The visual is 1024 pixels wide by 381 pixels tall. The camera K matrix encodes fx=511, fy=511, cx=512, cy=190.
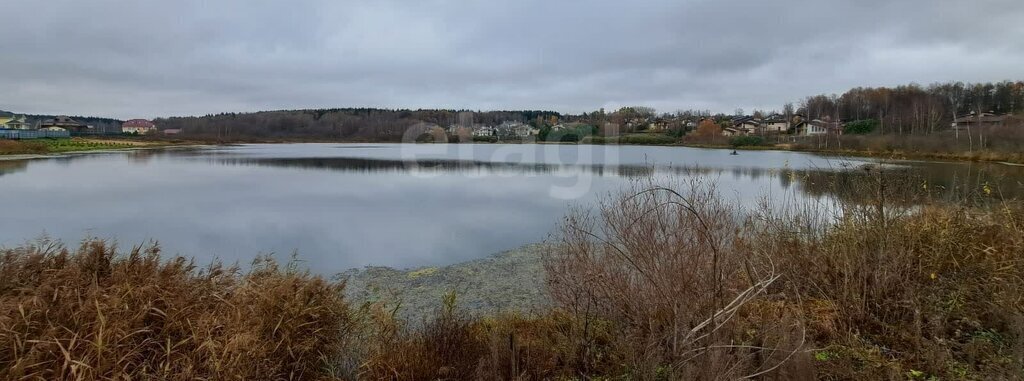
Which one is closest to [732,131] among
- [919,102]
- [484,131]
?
[919,102]

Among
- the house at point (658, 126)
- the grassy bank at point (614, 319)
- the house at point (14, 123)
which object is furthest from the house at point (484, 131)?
the grassy bank at point (614, 319)

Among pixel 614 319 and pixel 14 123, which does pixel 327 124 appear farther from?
pixel 614 319

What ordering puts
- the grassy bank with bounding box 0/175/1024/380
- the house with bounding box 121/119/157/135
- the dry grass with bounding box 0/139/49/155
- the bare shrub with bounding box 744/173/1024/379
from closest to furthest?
1. the grassy bank with bounding box 0/175/1024/380
2. the bare shrub with bounding box 744/173/1024/379
3. the dry grass with bounding box 0/139/49/155
4. the house with bounding box 121/119/157/135

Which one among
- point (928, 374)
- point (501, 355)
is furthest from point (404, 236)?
point (928, 374)

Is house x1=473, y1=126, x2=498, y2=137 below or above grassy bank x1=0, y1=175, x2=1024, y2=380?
above

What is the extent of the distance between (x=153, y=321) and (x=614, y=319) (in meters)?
3.19

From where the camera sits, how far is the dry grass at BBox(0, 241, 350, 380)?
9.43 ft

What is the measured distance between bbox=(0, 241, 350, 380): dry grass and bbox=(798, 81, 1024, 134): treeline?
54.8 metres

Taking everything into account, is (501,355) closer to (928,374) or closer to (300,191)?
(928,374)

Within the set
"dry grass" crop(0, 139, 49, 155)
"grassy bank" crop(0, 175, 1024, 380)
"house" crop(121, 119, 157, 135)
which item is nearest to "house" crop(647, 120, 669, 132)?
"dry grass" crop(0, 139, 49, 155)

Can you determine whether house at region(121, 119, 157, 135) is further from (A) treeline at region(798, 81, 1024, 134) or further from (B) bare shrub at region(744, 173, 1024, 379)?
(B) bare shrub at region(744, 173, 1024, 379)

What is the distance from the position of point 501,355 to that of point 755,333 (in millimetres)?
1790

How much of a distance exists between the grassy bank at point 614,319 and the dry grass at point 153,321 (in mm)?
14

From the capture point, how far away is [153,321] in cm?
329
